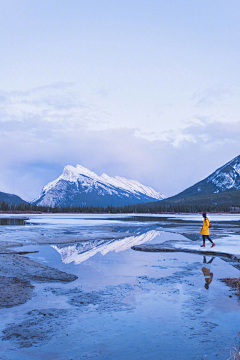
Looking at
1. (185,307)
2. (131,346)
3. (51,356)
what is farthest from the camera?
(185,307)

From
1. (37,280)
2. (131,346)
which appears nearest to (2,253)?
(37,280)

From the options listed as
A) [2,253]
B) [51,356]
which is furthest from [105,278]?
[2,253]

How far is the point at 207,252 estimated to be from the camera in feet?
71.7

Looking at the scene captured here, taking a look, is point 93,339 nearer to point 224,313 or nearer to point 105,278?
point 224,313

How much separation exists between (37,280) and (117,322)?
6.30 meters

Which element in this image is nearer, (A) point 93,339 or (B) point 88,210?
(A) point 93,339

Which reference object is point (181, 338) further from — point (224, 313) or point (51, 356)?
point (51, 356)

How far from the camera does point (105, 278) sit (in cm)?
1380

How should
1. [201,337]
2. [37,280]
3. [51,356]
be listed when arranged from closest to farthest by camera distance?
1. [51,356]
2. [201,337]
3. [37,280]

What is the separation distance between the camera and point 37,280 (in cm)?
1352

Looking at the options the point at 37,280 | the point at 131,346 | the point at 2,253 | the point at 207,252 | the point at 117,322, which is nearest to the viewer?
the point at 131,346

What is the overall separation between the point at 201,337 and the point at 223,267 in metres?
9.81

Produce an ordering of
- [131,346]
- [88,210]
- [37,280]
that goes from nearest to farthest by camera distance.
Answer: [131,346], [37,280], [88,210]

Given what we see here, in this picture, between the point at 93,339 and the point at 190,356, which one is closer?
the point at 190,356
